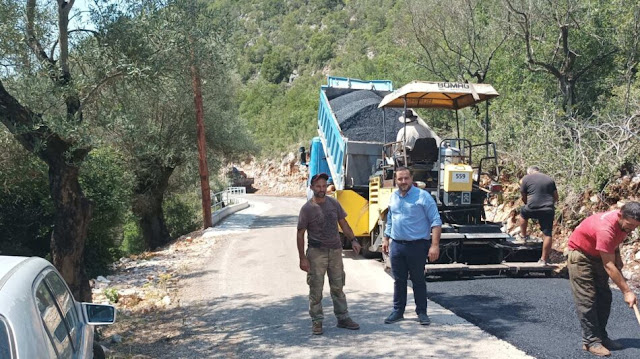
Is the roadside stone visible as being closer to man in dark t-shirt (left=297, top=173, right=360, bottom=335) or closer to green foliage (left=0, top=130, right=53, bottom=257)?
man in dark t-shirt (left=297, top=173, right=360, bottom=335)

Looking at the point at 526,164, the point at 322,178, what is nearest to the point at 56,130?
the point at 322,178

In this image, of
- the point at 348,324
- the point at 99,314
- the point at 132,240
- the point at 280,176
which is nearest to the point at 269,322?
the point at 348,324

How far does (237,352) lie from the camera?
570cm

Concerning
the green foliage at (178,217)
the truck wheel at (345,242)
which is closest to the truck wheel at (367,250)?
the truck wheel at (345,242)

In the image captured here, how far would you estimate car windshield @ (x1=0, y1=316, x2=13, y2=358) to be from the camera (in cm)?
216

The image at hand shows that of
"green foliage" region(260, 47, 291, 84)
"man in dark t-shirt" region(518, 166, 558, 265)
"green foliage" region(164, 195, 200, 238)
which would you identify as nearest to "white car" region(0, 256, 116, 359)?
"man in dark t-shirt" region(518, 166, 558, 265)

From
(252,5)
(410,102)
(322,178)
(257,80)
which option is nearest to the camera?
(322,178)

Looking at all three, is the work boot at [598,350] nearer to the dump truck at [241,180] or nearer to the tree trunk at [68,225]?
the tree trunk at [68,225]

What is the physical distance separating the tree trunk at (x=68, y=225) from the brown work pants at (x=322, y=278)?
9.92 ft

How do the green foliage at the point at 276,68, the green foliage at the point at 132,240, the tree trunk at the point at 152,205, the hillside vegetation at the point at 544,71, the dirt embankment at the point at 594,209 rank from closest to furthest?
1. the dirt embankment at the point at 594,209
2. the hillside vegetation at the point at 544,71
3. the tree trunk at the point at 152,205
4. the green foliage at the point at 132,240
5. the green foliage at the point at 276,68

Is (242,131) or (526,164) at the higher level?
(242,131)

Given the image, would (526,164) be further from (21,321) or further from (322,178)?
(21,321)

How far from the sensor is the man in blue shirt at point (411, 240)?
6.20 metres

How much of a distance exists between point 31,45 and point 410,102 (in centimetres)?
596
